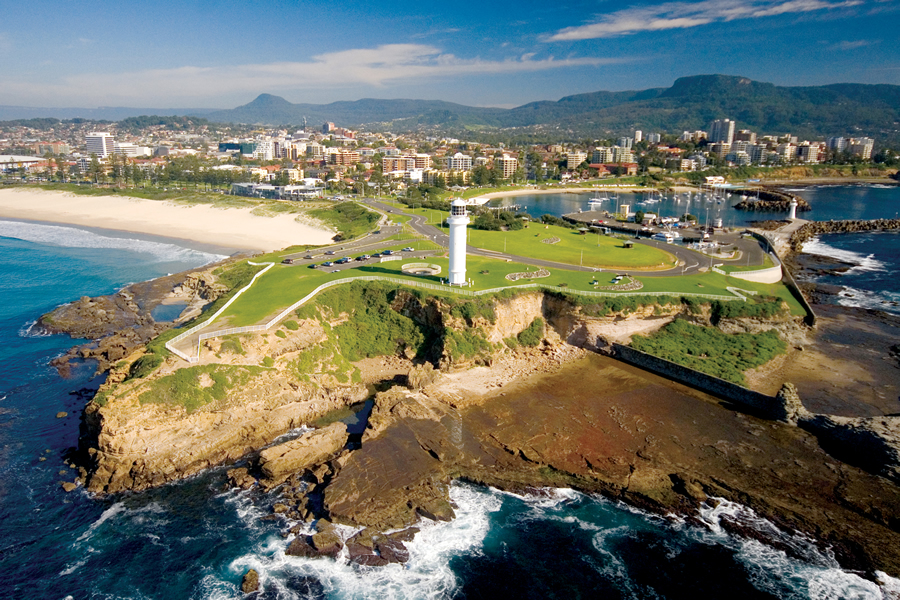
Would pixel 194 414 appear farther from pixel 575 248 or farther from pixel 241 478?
pixel 575 248

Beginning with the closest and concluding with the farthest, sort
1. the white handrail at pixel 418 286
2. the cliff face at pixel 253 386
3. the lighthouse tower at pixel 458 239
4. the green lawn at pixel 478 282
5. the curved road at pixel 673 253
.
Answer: the cliff face at pixel 253 386, the white handrail at pixel 418 286, the lighthouse tower at pixel 458 239, the green lawn at pixel 478 282, the curved road at pixel 673 253

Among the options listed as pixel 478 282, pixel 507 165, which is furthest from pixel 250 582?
pixel 507 165

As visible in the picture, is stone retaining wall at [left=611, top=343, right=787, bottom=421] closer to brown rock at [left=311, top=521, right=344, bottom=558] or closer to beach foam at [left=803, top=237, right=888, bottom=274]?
brown rock at [left=311, top=521, right=344, bottom=558]

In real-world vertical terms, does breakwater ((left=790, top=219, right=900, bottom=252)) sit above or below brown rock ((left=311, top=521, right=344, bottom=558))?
above

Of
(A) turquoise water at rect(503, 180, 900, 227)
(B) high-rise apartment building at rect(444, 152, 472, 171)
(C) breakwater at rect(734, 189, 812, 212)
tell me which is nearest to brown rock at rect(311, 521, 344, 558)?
(A) turquoise water at rect(503, 180, 900, 227)

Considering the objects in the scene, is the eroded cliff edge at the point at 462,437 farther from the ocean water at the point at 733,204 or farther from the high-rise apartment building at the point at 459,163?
the high-rise apartment building at the point at 459,163

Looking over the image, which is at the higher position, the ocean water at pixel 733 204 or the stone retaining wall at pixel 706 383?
the ocean water at pixel 733 204

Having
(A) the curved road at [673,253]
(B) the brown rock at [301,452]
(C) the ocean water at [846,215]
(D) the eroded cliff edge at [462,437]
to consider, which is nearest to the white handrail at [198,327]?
(D) the eroded cliff edge at [462,437]
